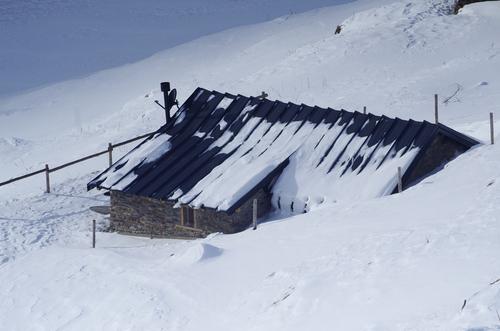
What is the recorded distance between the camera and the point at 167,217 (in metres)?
27.1

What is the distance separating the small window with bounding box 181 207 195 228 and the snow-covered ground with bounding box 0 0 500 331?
0.61 m

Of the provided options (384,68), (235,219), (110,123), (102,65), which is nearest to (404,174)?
(235,219)

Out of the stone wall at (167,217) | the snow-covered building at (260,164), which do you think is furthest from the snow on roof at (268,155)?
the stone wall at (167,217)

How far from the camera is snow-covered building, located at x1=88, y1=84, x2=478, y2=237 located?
1013 inches

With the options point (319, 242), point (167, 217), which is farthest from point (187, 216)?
point (319, 242)

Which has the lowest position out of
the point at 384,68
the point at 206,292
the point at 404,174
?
the point at 206,292

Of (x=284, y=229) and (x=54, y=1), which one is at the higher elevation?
(x=54, y=1)

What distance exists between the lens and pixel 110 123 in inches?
1682

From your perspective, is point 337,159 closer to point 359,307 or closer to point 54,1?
point 359,307

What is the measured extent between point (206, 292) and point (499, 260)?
19.8ft

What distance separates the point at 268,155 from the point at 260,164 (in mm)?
534

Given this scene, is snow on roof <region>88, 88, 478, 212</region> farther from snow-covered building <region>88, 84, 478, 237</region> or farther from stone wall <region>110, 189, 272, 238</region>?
stone wall <region>110, 189, 272, 238</region>

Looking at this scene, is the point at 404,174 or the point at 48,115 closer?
the point at 404,174

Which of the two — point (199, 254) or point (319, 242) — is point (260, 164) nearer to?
point (199, 254)
